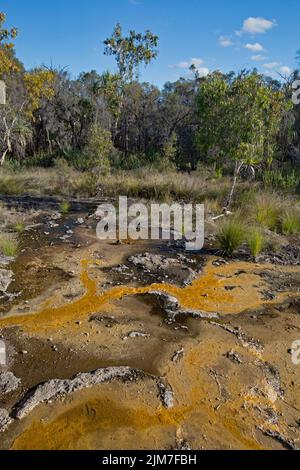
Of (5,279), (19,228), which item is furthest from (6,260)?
(19,228)

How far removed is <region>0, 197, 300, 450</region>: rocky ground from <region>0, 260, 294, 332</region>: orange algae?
2 centimetres

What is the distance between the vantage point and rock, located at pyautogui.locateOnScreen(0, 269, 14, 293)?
5533mm

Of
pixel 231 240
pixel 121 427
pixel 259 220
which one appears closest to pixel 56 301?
pixel 121 427

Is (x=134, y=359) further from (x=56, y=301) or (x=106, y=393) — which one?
(x=56, y=301)

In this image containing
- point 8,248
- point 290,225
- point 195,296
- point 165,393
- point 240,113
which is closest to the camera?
point 165,393

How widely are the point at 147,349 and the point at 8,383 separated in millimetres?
1401

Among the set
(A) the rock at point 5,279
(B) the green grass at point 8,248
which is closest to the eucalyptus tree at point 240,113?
(B) the green grass at point 8,248

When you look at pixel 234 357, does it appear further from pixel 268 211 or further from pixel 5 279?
pixel 268 211

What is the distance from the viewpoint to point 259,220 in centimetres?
853

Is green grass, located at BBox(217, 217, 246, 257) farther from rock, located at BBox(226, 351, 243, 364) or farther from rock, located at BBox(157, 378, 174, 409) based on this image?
rock, located at BBox(157, 378, 174, 409)

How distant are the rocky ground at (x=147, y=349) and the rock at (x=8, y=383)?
0.01 meters

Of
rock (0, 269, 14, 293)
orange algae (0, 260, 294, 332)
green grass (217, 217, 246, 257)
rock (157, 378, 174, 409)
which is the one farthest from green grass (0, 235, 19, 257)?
rock (157, 378, 174, 409)

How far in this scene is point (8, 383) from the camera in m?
3.71

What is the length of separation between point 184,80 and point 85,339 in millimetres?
21295
